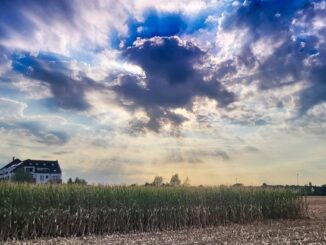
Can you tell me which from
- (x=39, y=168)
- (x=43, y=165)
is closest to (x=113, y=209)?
(x=39, y=168)

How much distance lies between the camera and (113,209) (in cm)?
2753

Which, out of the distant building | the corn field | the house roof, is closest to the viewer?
the corn field

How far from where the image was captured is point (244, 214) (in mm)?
34344

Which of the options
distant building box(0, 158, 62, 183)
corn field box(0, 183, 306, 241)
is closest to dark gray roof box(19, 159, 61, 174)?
distant building box(0, 158, 62, 183)

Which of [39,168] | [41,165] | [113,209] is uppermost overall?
[41,165]

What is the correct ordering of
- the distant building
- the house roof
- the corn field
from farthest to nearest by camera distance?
the house roof, the distant building, the corn field

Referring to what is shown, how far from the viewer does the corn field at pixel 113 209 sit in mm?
24766

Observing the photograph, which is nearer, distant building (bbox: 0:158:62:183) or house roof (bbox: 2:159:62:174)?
distant building (bbox: 0:158:62:183)

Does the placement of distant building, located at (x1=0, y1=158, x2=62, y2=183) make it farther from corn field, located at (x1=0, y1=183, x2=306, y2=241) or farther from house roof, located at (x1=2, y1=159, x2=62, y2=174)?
corn field, located at (x1=0, y1=183, x2=306, y2=241)

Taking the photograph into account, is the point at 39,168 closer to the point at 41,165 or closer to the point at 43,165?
the point at 41,165

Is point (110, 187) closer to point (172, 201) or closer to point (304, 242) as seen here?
point (172, 201)

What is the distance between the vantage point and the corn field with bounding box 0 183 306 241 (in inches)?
975

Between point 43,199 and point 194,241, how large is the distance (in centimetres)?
909

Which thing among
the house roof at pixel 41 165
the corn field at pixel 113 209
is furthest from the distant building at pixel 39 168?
the corn field at pixel 113 209
